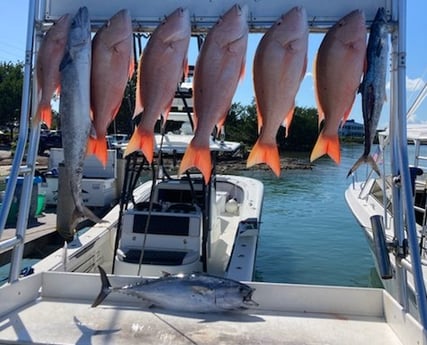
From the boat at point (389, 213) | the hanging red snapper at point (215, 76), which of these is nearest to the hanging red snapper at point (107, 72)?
the hanging red snapper at point (215, 76)

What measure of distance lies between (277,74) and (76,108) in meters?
0.97

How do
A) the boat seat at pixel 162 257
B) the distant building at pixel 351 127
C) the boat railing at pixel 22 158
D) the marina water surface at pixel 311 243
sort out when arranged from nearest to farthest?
the distant building at pixel 351 127 < the boat railing at pixel 22 158 < the boat seat at pixel 162 257 < the marina water surface at pixel 311 243

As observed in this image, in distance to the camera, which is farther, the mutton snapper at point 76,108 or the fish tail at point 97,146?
the fish tail at point 97,146

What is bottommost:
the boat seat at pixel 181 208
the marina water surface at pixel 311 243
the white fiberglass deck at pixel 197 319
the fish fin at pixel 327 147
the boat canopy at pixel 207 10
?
the marina water surface at pixel 311 243

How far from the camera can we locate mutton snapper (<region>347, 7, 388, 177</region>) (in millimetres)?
2377

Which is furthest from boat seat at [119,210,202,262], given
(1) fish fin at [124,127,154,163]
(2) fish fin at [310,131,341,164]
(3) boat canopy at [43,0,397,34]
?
(2) fish fin at [310,131,341,164]

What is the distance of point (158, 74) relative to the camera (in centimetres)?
239

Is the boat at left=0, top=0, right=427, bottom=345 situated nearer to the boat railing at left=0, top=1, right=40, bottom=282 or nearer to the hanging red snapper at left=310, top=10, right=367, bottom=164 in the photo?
the boat railing at left=0, top=1, right=40, bottom=282

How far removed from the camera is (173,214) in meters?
5.64

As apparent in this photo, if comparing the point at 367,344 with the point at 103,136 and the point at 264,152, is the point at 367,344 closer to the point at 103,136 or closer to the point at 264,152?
the point at 264,152

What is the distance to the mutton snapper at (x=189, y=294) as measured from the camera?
9.45 feet

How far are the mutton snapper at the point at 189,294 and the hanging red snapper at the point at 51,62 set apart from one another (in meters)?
1.04

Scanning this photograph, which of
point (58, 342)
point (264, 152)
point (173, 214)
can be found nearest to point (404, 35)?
point (264, 152)

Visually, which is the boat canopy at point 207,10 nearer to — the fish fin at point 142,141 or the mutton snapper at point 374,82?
the mutton snapper at point 374,82
